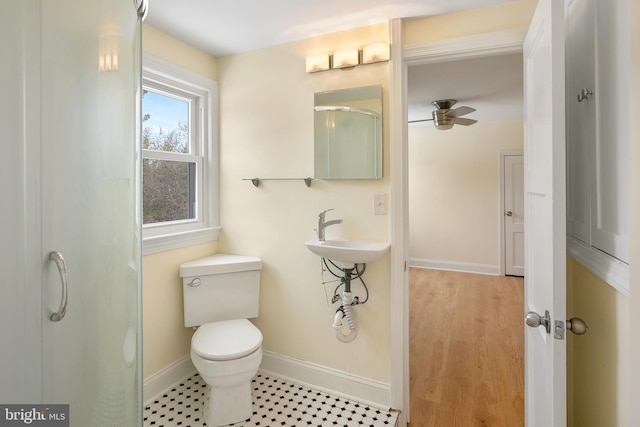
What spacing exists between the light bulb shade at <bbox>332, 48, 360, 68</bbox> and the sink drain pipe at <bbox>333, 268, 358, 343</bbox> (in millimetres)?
1224

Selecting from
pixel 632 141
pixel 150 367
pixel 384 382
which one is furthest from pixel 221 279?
pixel 632 141

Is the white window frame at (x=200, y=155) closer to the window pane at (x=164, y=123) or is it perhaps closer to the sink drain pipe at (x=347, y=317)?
the window pane at (x=164, y=123)

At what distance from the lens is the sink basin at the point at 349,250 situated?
1751 millimetres

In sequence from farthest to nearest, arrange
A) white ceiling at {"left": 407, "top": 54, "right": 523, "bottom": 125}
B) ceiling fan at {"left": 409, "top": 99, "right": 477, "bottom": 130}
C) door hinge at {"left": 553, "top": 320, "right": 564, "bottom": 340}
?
ceiling fan at {"left": 409, "top": 99, "right": 477, "bottom": 130} < white ceiling at {"left": 407, "top": 54, "right": 523, "bottom": 125} < door hinge at {"left": 553, "top": 320, "right": 564, "bottom": 340}

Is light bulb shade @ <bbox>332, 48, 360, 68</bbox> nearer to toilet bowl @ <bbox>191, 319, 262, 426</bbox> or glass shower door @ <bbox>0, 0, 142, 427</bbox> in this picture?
glass shower door @ <bbox>0, 0, 142, 427</bbox>

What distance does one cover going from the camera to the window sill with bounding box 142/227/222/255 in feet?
6.46

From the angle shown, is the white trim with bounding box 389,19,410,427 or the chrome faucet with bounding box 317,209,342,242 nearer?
the white trim with bounding box 389,19,410,427

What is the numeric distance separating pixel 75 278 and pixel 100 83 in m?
0.49

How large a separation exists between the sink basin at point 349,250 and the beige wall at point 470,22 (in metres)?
1.18

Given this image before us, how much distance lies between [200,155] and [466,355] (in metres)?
2.56

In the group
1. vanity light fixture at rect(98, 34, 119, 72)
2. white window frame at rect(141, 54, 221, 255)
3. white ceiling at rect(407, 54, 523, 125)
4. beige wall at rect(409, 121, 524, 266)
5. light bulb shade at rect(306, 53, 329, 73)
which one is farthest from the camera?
beige wall at rect(409, 121, 524, 266)

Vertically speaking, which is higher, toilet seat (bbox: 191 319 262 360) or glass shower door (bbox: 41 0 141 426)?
glass shower door (bbox: 41 0 141 426)

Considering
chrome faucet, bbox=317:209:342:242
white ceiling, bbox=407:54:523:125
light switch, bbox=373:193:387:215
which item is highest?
white ceiling, bbox=407:54:523:125

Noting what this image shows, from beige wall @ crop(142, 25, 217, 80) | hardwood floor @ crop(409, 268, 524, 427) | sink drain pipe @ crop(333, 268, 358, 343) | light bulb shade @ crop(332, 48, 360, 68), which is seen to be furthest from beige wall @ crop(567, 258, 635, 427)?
beige wall @ crop(142, 25, 217, 80)
